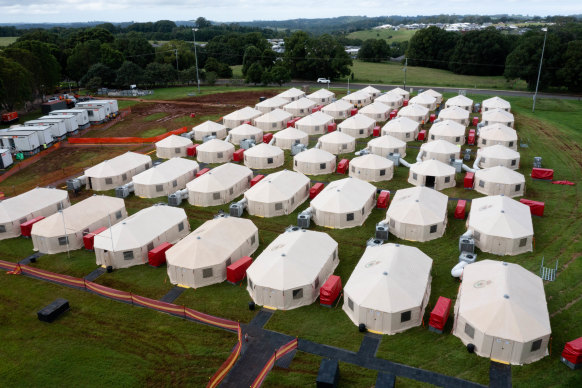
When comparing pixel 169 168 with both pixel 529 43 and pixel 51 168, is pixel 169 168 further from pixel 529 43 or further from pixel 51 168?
pixel 529 43

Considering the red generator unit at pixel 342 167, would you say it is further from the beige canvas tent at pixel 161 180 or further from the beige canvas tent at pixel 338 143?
the beige canvas tent at pixel 161 180

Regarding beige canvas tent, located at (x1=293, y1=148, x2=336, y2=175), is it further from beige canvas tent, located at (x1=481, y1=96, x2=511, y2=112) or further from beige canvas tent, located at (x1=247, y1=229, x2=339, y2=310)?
beige canvas tent, located at (x1=481, y1=96, x2=511, y2=112)

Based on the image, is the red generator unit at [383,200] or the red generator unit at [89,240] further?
the red generator unit at [383,200]

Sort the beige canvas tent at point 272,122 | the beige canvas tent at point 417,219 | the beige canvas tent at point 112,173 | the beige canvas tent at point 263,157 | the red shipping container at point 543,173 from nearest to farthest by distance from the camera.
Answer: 1. the beige canvas tent at point 417,219
2. the red shipping container at point 543,173
3. the beige canvas tent at point 112,173
4. the beige canvas tent at point 263,157
5. the beige canvas tent at point 272,122

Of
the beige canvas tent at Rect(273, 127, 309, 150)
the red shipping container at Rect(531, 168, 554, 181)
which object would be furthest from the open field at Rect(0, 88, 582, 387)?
the beige canvas tent at Rect(273, 127, 309, 150)

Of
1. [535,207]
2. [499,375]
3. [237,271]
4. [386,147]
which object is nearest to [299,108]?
[386,147]

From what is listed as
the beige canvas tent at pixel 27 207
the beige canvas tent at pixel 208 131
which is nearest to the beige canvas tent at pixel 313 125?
the beige canvas tent at pixel 208 131

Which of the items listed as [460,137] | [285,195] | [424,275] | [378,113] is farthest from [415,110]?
[424,275]
